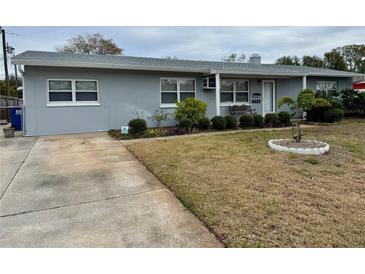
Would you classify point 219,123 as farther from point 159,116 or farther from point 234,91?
point 234,91

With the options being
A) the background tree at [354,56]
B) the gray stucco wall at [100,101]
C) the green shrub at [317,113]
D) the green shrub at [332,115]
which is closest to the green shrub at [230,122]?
the gray stucco wall at [100,101]

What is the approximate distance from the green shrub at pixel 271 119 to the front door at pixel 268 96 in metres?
A: 2.93

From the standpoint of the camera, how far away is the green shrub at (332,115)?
42.6ft

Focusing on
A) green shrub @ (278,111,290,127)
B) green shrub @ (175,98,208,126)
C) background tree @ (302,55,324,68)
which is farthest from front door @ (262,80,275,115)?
background tree @ (302,55,324,68)

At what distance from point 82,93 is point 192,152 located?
21.0 feet

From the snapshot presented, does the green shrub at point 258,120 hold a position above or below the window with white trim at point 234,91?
below

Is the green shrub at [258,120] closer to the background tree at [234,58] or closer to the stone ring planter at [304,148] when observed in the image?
the stone ring planter at [304,148]

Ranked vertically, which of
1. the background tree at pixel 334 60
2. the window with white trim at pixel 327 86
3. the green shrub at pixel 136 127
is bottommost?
the green shrub at pixel 136 127

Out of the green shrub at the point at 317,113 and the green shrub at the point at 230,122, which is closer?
the green shrub at the point at 230,122

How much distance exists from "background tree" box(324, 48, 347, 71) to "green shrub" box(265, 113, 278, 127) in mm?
28215

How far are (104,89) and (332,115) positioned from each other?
10365 mm

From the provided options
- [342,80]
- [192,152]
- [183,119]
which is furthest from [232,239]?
[342,80]

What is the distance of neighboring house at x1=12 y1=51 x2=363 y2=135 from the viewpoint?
10297 mm

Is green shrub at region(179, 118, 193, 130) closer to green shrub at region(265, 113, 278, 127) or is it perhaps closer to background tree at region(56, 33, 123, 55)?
green shrub at region(265, 113, 278, 127)
